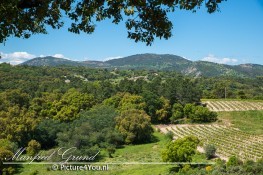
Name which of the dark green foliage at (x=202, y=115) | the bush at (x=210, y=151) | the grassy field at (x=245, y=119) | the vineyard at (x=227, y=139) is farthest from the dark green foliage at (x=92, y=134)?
the grassy field at (x=245, y=119)

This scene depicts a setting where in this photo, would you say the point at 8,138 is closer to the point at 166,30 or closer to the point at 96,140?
the point at 96,140

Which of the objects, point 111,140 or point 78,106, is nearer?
point 111,140

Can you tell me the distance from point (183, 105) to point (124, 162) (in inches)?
1456

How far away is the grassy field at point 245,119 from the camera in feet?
183

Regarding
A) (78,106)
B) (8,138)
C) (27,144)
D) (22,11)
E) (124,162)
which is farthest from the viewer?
(78,106)

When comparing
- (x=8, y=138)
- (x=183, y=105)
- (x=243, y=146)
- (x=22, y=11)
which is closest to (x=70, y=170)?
(x=8, y=138)

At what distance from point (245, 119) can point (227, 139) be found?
20.3m

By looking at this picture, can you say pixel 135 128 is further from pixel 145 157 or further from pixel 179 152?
pixel 179 152

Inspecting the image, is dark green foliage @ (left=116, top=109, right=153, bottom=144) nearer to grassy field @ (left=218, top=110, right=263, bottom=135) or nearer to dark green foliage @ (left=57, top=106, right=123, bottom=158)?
dark green foliage @ (left=57, top=106, right=123, bottom=158)

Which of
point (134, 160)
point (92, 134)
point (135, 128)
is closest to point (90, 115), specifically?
point (92, 134)

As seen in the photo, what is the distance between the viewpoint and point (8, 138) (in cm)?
4047

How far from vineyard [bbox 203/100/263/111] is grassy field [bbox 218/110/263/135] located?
12.4 ft

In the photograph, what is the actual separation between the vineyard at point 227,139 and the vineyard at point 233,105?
14.2 meters

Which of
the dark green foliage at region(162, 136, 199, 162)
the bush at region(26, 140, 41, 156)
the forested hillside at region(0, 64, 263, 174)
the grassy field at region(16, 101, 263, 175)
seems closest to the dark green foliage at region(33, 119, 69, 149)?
the forested hillside at region(0, 64, 263, 174)
